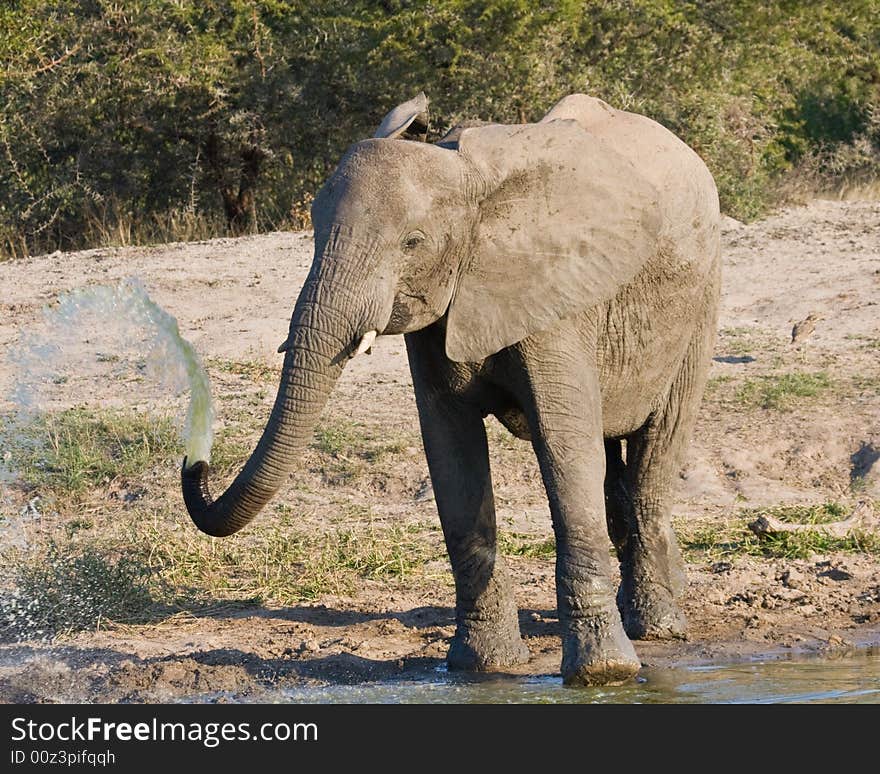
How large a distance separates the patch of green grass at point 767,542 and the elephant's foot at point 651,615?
109 centimetres

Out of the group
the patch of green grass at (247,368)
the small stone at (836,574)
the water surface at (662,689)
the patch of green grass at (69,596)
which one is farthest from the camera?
the patch of green grass at (247,368)

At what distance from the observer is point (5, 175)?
1573 cm

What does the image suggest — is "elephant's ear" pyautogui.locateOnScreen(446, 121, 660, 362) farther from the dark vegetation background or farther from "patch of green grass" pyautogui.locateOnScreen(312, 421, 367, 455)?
the dark vegetation background

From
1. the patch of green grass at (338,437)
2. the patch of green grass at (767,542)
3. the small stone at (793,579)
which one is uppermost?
the patch of green grass at (338,437)

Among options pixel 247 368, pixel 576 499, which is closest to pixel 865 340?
pixel 247 368

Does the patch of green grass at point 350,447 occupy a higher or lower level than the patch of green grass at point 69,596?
higher

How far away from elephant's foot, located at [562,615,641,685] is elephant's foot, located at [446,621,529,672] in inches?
21.6

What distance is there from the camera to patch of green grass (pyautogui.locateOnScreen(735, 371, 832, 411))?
32.0 ft

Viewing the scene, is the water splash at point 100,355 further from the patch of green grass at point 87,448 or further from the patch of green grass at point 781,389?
the patch of green grass at point 781,389

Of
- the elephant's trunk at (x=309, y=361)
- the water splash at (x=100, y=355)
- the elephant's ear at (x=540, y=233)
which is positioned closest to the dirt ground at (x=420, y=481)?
the water splash at (x=100, y=355)

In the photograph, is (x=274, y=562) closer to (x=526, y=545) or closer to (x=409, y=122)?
(x=526, y=545)

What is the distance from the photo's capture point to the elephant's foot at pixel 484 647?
6125mm

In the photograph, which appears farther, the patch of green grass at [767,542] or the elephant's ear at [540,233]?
the patch of green grass at [767,542]
